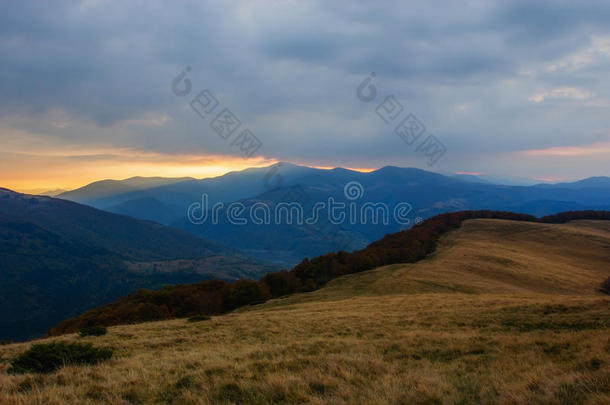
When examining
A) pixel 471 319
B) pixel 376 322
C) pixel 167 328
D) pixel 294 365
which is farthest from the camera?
pixel 167 328

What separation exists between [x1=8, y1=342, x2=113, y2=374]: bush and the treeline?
3143cm

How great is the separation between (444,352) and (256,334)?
1007cm

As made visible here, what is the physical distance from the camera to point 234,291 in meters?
53.0

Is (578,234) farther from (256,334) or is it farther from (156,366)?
(156,366)

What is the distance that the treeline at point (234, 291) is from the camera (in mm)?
45500

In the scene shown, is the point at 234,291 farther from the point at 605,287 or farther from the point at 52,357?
the point at 605,287

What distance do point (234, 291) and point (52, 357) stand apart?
4337cm

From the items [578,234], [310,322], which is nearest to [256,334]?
[310,322]

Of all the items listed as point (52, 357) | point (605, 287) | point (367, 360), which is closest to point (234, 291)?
point (52, 357)

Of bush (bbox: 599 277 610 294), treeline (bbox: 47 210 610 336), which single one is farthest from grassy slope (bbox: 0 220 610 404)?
bush (bbox: 599 277 610 294)

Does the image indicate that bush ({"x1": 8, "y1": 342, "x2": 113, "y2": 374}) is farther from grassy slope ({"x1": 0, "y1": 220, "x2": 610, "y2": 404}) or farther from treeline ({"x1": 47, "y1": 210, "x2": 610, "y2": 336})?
treeline ({"x1": 47, "y1": 210, "x2": 610, "y2": 336})

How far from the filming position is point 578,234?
242 ft

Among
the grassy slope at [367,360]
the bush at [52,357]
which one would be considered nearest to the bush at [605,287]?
the grassy slope at [367,360]

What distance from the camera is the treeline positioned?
149ft
